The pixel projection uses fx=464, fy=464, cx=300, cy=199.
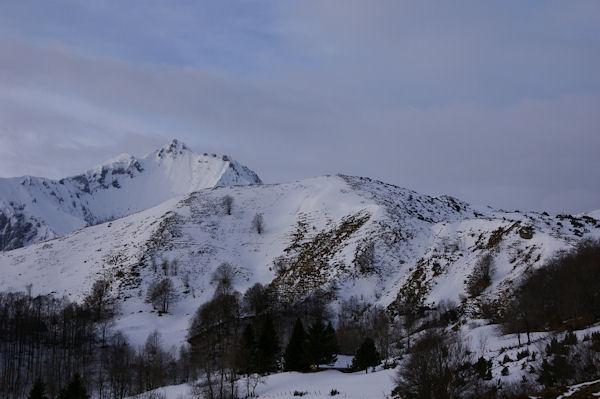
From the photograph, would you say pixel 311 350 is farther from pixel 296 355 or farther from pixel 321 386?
pixel 321 386

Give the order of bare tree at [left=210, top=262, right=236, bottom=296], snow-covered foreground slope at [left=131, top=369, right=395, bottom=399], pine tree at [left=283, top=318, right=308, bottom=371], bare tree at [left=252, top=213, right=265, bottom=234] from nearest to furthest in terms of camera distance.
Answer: snow-covered foreground slope at [left=131, top=369, right=395, bottom=399]
pine tree at [left=283, top=318, right=308, bottom=371]
bare tree at [left=210, top=262, right=236, bottom=296]
bare tree at [left=252, top=213, right=265, bottom=234]

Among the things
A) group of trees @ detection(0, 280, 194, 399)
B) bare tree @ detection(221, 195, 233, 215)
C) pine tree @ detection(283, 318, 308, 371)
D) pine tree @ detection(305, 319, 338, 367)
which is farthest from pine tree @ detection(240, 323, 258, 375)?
bare tree @ detection(221, 195, 233, 215)

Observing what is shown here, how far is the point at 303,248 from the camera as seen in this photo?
10806 centimetres

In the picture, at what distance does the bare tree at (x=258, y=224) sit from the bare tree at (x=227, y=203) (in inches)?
438

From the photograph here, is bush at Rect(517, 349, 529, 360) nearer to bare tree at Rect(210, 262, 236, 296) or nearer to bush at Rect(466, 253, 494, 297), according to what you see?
bush at Rect(466, 253, 494, 297)

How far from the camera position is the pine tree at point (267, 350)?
5381 cm

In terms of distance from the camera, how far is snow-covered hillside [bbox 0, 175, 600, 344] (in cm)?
8219

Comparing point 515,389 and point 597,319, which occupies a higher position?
point 597,319

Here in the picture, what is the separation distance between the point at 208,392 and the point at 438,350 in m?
23.0

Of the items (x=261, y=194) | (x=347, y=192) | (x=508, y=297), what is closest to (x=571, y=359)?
(x=508, y=297)

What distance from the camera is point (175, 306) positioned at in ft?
306

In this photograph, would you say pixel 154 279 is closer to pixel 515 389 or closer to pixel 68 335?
pixel 68 335

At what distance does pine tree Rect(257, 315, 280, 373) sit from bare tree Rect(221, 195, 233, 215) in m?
80.5

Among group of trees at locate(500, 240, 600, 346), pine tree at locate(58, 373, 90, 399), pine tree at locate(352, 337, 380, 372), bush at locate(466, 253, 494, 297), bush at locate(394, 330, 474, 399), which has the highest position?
bush at locate(466, 253, 494, 297)
